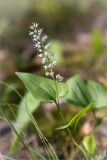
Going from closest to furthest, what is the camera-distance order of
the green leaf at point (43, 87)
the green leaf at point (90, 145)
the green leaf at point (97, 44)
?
the green leaf at point (43, 87) < the green leaf at point (90, 145) < the green leaf at point (97, 44)

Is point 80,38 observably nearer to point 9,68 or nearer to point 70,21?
point 70,21

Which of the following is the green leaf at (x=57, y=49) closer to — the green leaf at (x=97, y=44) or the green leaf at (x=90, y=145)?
the green leaf at (x=97, y=44)

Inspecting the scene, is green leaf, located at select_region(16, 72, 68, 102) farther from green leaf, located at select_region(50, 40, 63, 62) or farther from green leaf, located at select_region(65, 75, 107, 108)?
green leaf, located at select_region(50, 40, 63, 62)

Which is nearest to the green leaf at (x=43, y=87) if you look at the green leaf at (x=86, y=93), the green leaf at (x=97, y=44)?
the green leaf at (x=86, y=93)

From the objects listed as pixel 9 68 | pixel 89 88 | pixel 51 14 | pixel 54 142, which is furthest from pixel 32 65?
pixel 89 88

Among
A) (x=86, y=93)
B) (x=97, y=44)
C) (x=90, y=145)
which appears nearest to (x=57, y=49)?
(x=97, y=44)

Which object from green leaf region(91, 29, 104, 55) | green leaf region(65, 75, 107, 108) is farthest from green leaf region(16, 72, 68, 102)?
green leaf region(91, 29, 104, 55)
